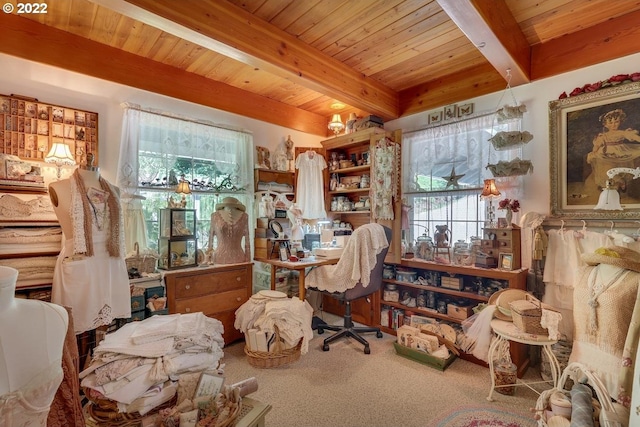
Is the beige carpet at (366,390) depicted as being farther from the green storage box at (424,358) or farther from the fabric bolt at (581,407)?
the fabric bolt at (581,407)

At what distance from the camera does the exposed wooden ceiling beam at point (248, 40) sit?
179 centimetres

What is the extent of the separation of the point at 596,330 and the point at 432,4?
226 centimetres

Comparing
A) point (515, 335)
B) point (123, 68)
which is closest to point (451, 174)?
point (515, 335)

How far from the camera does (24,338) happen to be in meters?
1.01

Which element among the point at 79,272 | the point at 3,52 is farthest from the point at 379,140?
the point at 3,52

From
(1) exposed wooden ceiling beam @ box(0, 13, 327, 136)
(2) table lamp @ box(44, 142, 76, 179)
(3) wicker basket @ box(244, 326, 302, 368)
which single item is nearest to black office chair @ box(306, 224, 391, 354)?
(3) wicker basket @ box(244, 326, 302, 368)

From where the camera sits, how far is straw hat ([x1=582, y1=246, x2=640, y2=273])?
1.71 m

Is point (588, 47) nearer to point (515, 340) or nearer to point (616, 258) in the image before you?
point (616, 258)

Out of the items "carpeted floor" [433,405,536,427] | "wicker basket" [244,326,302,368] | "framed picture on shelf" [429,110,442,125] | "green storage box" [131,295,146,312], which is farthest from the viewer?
"framed picture on shelf" [429,110,442,125]

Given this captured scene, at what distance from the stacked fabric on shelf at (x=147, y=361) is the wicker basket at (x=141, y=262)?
3.61 feet

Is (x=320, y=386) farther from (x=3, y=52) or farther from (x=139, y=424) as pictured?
(x=3, y=52)

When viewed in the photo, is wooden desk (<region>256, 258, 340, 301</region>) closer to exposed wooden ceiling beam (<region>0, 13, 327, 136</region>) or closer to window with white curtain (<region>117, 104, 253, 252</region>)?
window with white curtain (<region>117, 104, 253, 252</region>)

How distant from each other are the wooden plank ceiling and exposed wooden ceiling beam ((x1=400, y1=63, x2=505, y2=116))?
0.04 feet

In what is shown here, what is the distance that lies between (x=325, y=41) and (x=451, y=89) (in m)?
1.54
